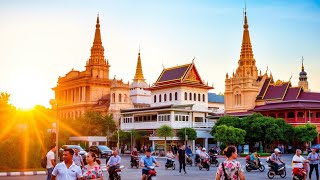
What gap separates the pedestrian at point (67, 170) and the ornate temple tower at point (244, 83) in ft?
243

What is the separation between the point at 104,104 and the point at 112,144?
57.9ft

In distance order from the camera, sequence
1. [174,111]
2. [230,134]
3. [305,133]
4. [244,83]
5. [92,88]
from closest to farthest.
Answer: [230,134]
[305,133]
[174,111]
[244,83]
[92,88]

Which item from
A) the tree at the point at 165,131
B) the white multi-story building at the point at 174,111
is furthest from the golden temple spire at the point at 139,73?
the tree at the point at 165,131

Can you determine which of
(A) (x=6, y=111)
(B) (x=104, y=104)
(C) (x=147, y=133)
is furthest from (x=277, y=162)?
(B) (x=104, y=104)

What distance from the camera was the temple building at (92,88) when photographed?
307 ft

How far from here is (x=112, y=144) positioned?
79.4 meters

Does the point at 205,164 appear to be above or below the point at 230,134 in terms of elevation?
below

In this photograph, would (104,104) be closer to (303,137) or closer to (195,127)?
(195,127)

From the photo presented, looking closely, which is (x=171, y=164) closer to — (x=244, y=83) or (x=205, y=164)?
(x=205, y=164)

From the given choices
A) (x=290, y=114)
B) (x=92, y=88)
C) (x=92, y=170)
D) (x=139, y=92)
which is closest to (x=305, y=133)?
(x=290, y=114)

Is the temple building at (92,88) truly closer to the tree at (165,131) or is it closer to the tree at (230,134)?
the tree at (165,131)

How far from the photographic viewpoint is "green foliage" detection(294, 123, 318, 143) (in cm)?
6231

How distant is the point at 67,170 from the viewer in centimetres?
877

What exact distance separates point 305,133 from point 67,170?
5758 centimetres
